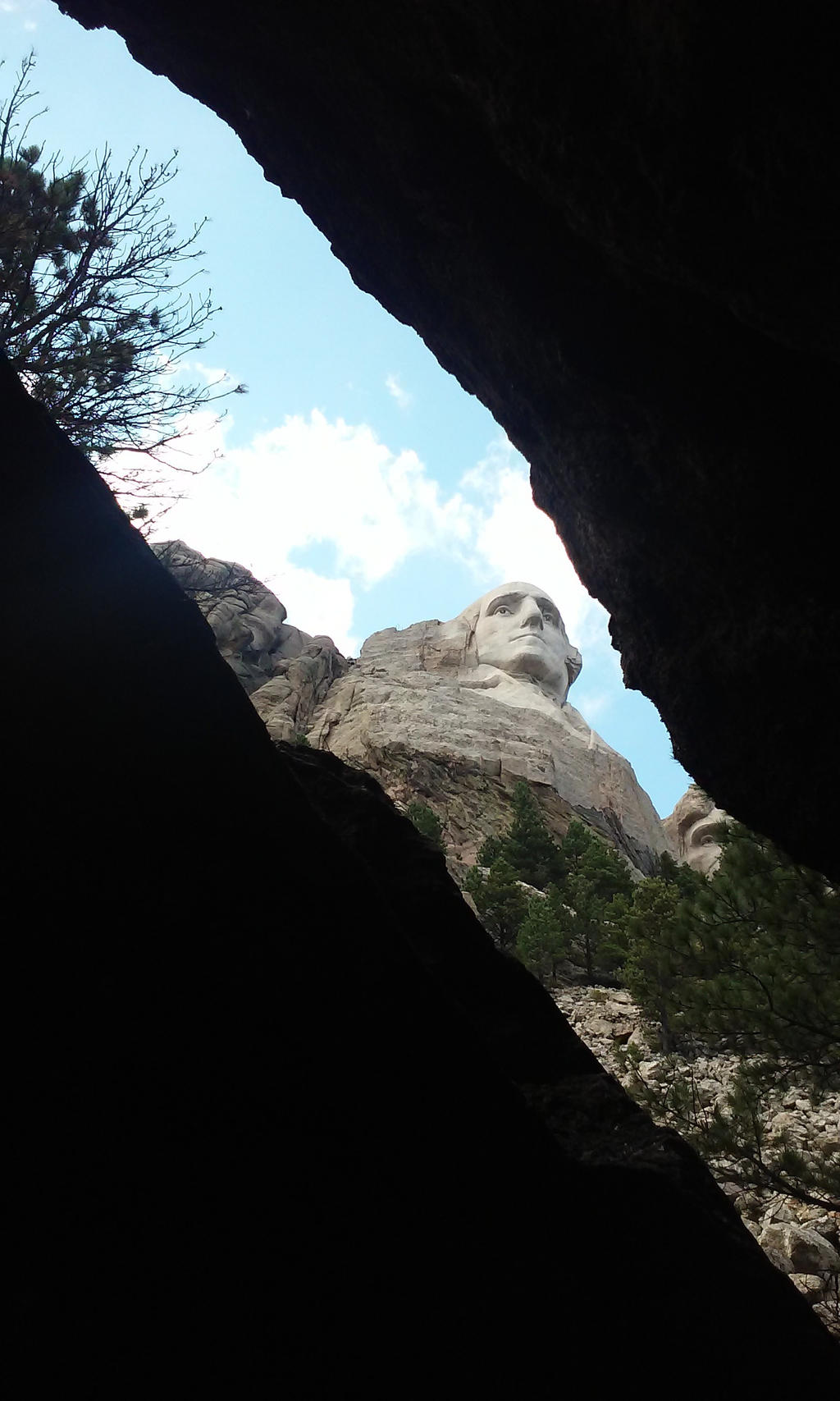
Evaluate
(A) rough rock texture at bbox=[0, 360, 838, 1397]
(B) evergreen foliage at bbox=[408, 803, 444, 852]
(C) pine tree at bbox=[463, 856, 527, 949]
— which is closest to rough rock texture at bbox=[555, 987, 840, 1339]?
A: (A) rough rock texture at bbox=[0, 360, 838, 1397]

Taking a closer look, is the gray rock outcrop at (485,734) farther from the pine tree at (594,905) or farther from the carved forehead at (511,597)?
the pine tree at (594,905)

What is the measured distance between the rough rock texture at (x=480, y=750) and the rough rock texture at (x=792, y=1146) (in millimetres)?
14066

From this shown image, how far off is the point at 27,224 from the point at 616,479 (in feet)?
16.8

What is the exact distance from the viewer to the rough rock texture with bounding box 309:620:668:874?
33.8 meters

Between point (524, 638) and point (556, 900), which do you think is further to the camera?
point (524, 638)

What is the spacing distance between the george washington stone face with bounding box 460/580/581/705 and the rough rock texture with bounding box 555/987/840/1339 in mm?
28485

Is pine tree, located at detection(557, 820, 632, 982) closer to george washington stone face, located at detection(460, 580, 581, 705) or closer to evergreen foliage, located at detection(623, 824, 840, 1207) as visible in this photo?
evergreen foliage, located at detection(623, 824, 840, 1207)

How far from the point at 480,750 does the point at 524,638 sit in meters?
12.1

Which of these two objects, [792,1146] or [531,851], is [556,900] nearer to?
[531,851]

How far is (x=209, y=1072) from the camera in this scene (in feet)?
7.36

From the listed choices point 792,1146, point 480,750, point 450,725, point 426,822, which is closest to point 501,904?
point 426,822

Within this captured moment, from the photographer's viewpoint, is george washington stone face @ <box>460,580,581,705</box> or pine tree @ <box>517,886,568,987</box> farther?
george washington stone face @ <box>460,580,581,705</box>

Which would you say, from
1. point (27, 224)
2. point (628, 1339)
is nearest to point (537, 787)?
point (27, 224)

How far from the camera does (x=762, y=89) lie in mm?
2646
